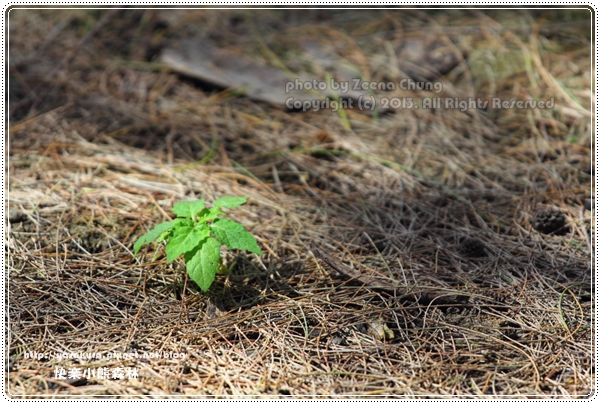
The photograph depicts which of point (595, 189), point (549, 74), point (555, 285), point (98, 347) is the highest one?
point (549, 74)

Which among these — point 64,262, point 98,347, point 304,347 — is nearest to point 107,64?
point 64,262

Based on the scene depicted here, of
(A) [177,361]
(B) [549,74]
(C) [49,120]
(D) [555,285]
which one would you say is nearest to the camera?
(A) [177,361]

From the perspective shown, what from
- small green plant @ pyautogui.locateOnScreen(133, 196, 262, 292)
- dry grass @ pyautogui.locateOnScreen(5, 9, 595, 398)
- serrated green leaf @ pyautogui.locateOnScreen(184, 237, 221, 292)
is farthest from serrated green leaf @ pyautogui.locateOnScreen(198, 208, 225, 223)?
dry grass @ pyautogui.locateOnScreen(5, 9, 595, 398)

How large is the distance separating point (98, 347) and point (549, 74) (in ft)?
11.5

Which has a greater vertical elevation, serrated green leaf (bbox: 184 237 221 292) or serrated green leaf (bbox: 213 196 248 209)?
serrated green leaf (bbox: 213 196 248 209)

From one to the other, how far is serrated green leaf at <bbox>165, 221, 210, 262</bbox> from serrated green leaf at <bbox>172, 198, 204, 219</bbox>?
7cm

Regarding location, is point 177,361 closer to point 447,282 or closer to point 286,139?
point 447,282

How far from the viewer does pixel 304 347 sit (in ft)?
7.30

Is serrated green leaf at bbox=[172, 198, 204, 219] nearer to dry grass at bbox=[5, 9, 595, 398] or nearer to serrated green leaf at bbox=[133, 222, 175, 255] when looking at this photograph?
serrated green leaf at bbox=[133, 222, 175, 255]

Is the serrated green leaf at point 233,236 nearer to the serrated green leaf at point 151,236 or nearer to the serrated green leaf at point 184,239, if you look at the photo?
the serrated green leaf at point 184,239

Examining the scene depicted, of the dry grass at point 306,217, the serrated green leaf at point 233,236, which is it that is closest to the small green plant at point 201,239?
the serrated green leaf at point 233,236

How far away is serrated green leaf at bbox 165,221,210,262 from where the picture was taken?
2258 mm

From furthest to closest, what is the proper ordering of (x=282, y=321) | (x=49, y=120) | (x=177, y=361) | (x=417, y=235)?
(x=49, y=120), (x=417, y=235), (x=282, y=321), (x=177, y=361)

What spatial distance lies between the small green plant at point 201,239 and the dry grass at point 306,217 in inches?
8.3
